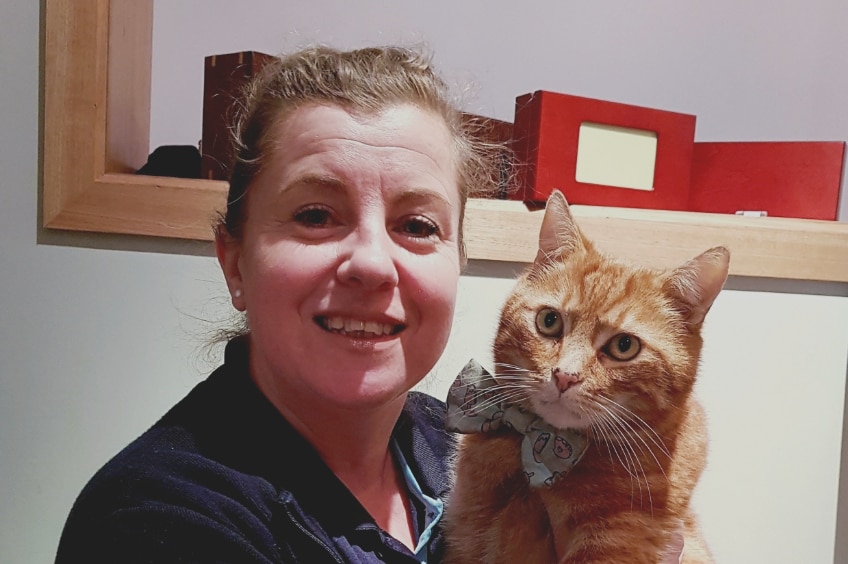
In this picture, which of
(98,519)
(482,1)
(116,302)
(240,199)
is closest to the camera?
(98,519)

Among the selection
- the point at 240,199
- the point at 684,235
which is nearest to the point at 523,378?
the point at 240,199

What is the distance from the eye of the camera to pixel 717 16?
7.01ft

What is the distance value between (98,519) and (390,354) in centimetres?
43

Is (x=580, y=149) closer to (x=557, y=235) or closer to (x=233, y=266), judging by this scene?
(x=557, y=235)

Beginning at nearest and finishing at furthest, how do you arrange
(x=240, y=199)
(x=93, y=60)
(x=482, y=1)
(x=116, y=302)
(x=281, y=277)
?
(x=281, y=277)
(x=240, y=199)
(x=93, y=60)
(x=116, y=302)
(x=482, y=1)

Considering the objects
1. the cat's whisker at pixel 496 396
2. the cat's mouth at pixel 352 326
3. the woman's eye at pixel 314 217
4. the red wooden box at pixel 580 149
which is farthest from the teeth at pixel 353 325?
the red wooden box at pixel 580 149

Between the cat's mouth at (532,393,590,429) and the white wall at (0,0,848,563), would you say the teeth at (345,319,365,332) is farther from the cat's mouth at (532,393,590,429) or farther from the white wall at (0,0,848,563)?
the white wall at (0,0,848,563)

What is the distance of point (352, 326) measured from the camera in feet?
3.27

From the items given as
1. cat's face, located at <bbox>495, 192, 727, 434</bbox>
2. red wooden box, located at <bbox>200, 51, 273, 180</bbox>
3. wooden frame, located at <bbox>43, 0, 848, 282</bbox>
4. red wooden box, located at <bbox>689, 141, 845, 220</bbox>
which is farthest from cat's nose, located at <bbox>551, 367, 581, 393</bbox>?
red wooden box, located at <bbox>689, 141, 845, 220</bbox>

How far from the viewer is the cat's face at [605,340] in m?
1.08

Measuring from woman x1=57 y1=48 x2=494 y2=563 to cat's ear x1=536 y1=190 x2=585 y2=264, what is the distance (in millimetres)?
198

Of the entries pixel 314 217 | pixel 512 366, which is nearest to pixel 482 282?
pixel 512 366

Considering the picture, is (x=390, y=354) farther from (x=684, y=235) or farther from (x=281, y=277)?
(x=684, y=235)

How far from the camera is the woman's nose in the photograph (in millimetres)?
952
